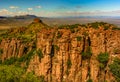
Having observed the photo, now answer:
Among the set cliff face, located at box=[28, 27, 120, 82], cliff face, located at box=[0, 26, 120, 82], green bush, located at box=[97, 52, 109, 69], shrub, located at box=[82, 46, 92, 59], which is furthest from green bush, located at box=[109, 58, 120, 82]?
shrub, located at box=[82, 46, 92, 59]

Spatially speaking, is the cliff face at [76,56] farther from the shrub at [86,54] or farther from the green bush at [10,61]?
the green bush at [10,61]

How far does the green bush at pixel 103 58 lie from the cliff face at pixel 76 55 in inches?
32.8

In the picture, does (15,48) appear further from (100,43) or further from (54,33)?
(100,43)

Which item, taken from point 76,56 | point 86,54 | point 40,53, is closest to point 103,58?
point 86,54

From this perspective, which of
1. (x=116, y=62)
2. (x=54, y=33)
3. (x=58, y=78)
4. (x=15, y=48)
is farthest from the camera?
(x=15, y=48)

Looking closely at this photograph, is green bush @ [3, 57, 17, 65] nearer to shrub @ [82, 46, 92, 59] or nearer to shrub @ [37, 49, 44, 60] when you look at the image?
shrub @ [37, 49, 44, 60]

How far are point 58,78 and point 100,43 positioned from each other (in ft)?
48.4

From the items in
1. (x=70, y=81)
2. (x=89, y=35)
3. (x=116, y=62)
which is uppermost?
(x=89, y=35)

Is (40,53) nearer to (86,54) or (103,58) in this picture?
(86,54)

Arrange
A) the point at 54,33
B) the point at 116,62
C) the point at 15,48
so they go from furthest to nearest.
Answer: the point at 15,48 → the point at 54,33 → the point at 116,62

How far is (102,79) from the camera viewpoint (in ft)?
229

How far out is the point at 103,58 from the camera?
68562mm

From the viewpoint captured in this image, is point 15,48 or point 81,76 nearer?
point 81,76

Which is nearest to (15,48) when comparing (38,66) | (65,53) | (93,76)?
(38,66)
